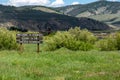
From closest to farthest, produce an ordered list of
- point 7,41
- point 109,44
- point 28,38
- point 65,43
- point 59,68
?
1. point 59,68
2. point 28,38
3. point 7,41
4. point 65,43
5. point 109,44

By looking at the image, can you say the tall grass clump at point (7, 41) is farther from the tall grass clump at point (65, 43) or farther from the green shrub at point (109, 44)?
the green shrub at point (109, 44)

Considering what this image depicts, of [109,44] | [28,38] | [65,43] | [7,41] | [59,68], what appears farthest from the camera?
[109,44]

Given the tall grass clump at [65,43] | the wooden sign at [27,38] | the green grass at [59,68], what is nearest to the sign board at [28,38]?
the wooden sign at [27,38]

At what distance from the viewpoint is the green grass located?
19.1m

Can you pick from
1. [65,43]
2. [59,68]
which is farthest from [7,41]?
[59,68]

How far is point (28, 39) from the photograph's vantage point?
3844 centimetres

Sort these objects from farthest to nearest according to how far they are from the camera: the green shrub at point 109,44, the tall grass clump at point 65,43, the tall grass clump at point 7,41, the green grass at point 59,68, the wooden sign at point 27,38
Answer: the green shrub at point 109,44 < the tall grass clump at point 65,43 < the tall grass clump at point 7,41 < the wooden sign at point 27,38 < the green grass at point 59,68

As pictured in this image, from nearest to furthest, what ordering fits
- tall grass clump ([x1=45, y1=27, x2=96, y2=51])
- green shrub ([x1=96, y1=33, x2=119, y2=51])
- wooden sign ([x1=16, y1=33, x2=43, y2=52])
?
wooden sign ([x1=16, y1=33, x2=43, y2=52]) < tall grass clump ([x1=45, y1=27, x2=96, y2=51]) < green shrub ([x1=96, y1=33, x2=119, y2=51])

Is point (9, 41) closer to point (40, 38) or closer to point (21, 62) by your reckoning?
point (40, 38)

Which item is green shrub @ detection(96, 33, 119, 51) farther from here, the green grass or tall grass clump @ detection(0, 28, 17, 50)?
the green grass

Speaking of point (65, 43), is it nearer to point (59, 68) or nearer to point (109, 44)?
point (109, 44)

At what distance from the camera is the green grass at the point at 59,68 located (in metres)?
19.1

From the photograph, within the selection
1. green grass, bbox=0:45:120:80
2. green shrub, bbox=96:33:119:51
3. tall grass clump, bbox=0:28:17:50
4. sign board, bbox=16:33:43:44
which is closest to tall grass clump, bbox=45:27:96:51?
green shrub, bbox=96:33:119:51

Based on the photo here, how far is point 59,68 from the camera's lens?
24438 millimetres
